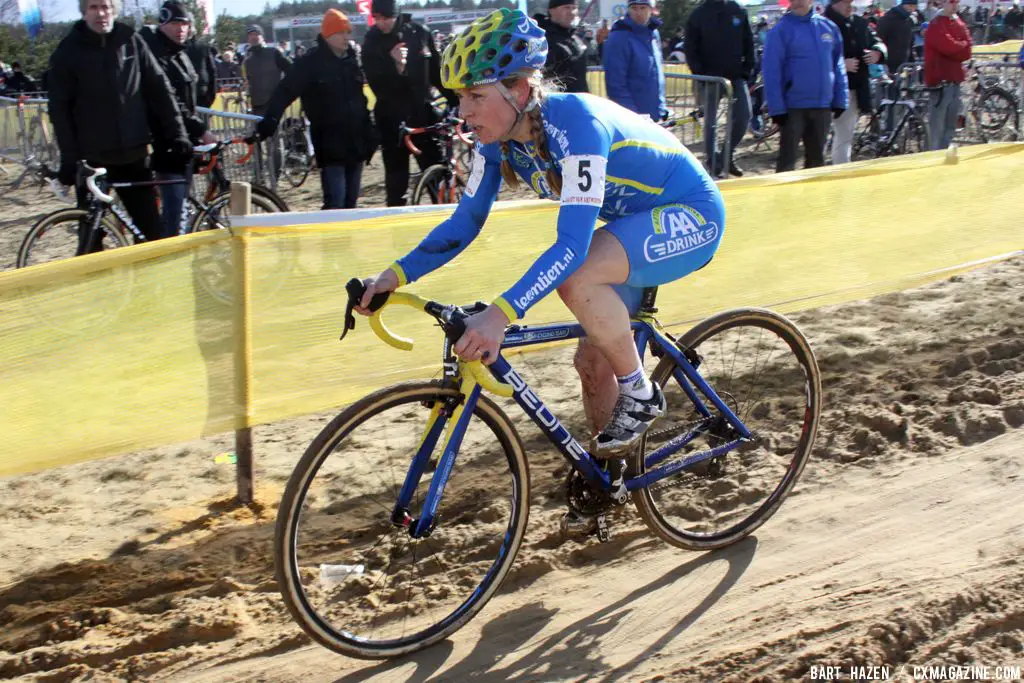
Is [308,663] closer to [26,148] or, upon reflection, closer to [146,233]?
[146,233]

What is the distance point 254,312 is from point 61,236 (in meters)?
3.84

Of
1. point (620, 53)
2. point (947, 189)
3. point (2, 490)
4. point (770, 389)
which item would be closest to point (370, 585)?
point (2, 490)

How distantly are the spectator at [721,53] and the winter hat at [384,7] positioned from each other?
3.85m

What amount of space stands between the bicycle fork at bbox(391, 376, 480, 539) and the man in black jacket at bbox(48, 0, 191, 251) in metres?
4.38

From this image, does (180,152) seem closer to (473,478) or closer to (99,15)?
(99,15)

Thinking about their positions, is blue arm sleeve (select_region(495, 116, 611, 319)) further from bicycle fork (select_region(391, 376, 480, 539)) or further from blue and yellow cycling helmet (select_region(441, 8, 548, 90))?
bicycle fork (select_region(391, 376, 480, 539))

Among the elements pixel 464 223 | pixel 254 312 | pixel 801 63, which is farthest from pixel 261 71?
pixel 464 223

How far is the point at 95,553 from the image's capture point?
4.27 meters

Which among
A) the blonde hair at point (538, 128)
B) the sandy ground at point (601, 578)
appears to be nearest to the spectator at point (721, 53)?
the sandy ground at point (601, 578)

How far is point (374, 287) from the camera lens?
3475 mm

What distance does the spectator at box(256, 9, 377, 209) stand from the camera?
8.55 metres

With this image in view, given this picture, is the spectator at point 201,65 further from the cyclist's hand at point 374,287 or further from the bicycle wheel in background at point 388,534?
the cyclist's hand at point 374,287

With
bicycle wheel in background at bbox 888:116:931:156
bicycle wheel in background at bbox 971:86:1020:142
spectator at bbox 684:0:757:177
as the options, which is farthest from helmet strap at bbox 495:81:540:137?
bicycle wheel in background at bbox 971:86:1020:142

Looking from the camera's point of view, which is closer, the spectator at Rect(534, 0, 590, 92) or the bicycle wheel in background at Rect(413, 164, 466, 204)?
the spectator at Rect(534, 0, 590, 92)
